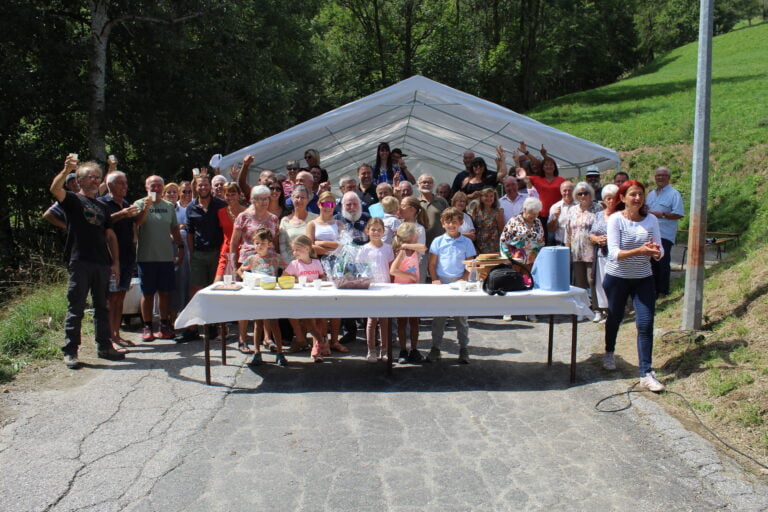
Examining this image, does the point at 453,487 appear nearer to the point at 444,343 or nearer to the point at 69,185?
the point at 444,343

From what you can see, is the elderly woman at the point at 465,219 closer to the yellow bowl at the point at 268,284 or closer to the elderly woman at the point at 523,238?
the elderly woman at the point at 523,238

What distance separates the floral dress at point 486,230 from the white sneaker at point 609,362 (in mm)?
2564

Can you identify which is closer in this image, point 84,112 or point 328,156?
point 328,156

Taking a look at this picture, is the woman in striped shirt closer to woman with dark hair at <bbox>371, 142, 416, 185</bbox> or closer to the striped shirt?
the striped shirt

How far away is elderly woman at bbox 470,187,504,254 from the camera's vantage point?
331 inches

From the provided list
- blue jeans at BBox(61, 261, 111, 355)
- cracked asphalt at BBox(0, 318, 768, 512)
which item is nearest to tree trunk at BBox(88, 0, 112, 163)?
blue jeans at BBox(61, 261, 111, 355)

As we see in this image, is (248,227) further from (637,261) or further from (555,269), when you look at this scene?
(637,261)

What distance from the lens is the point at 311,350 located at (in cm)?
713

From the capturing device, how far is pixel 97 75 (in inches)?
606

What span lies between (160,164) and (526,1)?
35.4 metres

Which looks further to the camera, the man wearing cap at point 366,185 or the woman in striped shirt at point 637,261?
the man wearing cap at point 366,185

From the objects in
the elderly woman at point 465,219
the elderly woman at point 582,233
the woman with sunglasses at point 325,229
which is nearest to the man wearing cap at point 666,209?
the elderly woman at point 582,233

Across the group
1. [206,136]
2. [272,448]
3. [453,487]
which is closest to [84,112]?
[206,136]

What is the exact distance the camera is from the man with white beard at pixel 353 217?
6.95m
